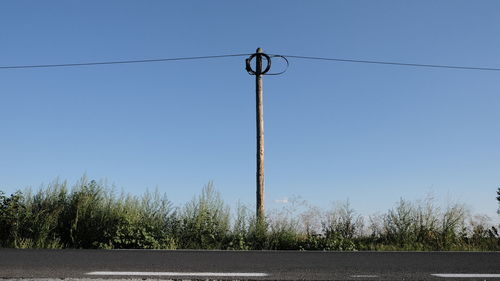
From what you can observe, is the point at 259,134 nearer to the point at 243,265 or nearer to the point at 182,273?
the point at 243,265

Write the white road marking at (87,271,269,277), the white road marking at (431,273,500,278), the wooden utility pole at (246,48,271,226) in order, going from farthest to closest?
the wooden utility pole at (246,48,271,226)
the white road marking at (431,273,500,278)
the white road marking at (87,271,269,277)

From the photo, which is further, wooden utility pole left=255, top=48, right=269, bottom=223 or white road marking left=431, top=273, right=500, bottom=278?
wooden utility pole left=255, top=48, right=269, bottom=223

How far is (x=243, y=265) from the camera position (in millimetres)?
6465

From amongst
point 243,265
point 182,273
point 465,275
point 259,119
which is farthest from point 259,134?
point 465,275

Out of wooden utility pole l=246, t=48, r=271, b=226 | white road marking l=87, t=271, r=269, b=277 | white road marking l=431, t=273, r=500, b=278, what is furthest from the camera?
wooden utility pole l=246, t=48, r=271, b=226

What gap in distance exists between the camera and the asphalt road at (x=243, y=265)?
5711 mm

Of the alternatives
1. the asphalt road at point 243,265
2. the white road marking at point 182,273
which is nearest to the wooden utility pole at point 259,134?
the asphalt road at point 243,265

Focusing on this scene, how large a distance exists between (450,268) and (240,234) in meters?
5.53

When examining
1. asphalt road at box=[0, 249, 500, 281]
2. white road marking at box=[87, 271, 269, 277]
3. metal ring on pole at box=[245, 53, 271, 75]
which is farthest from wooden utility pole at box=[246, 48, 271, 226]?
white road marking at box=[87, 271, 269, 277]

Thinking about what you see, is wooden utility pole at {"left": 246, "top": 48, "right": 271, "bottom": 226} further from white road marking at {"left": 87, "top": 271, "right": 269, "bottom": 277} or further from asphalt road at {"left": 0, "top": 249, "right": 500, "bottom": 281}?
white road marking at {"left": 87, "top": 271, "right": 269, "bottom": 277}

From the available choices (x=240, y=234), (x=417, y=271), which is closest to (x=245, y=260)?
(x=417, y=271)

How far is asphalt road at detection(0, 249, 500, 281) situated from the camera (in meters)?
5.71

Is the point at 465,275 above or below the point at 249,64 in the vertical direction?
below

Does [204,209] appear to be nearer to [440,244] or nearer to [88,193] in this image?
[88,193]
